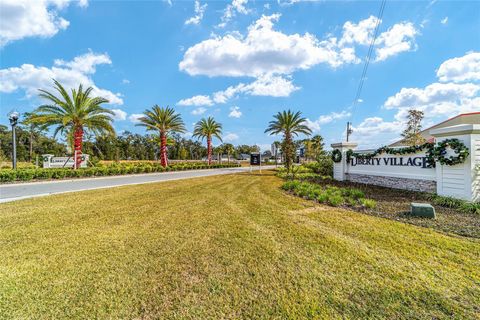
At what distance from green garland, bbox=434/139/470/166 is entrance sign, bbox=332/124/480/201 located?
0.05 m

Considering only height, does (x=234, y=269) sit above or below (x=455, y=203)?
below

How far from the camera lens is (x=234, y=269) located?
2877 millimetres

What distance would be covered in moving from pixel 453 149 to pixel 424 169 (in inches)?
52.3

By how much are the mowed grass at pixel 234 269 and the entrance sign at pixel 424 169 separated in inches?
131

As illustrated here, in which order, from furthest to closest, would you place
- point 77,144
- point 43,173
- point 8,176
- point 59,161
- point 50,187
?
point 59,161, point 77,144, point 43,173, point 8,176, point 50,187

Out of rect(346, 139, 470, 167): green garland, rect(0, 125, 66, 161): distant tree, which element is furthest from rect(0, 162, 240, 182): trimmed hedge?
rect(0, 125, 66, 161): distant tree

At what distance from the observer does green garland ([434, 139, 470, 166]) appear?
5965 mm

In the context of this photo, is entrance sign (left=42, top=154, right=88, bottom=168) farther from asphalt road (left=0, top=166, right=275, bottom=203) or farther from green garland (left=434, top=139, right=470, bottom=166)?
green garland (left=434, top=139, right=470, bottom=166)

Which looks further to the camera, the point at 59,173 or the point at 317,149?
the point at 317,149

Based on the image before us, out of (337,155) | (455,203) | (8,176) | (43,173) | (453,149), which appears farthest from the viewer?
(43,173)

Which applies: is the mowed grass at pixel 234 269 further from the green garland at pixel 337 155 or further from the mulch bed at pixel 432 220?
the green garland at pixel 337 155

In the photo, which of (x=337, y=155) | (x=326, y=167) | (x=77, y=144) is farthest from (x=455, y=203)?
(x=77, y=144)

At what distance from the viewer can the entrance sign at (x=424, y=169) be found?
231 inches

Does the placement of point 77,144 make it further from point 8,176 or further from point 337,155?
point 337,155
